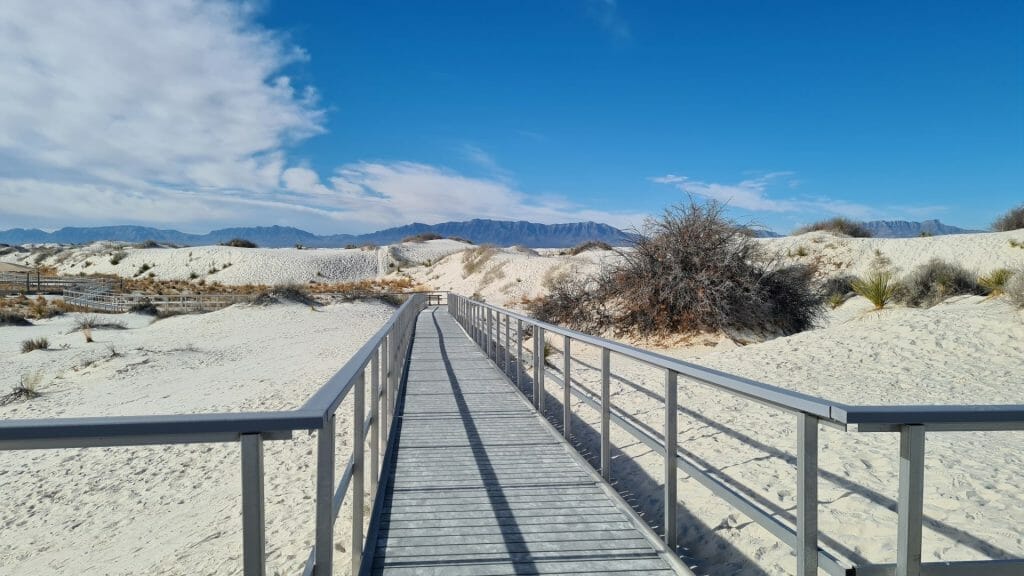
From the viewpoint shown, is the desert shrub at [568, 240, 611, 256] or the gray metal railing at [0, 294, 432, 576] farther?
the desert shrub at [568, 240, 611, 256]

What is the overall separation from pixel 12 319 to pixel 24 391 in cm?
1475

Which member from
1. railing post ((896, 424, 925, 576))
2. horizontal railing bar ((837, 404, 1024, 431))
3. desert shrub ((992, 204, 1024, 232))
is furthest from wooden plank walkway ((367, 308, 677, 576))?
desert shrub ((992, 204, 1024, 232))

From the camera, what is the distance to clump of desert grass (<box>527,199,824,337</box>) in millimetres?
13969

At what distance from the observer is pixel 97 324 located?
22.4 metres

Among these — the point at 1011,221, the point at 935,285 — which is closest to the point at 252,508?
the point at 935,285

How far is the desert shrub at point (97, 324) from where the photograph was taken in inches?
840

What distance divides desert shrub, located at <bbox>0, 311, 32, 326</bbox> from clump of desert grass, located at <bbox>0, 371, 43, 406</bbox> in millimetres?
12919

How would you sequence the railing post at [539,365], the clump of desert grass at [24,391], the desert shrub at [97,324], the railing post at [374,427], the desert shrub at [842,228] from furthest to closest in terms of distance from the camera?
the desert shrub at [842,228] → the desert shrub at [97,324] → the clump of desert grass at [24,391] → the railing post at [539,365] → the railing post at [374,427]

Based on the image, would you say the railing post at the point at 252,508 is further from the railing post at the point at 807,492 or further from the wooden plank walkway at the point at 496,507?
the railing post at the point at 807,492

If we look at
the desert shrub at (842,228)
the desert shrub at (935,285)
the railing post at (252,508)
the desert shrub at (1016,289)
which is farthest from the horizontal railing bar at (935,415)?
the desert shrub at (842,228)

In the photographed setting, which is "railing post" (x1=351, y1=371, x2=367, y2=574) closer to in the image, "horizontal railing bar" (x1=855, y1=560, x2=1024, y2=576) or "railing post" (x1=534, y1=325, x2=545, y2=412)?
"horizontal railing bar" (x1=855, y1=560, x2=1024, y2=576)

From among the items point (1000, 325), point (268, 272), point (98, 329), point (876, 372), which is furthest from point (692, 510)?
point (268, 272)

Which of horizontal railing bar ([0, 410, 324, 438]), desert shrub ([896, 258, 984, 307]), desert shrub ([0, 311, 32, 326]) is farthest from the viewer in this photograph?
desert shrub ([0, 311, 32, 326])

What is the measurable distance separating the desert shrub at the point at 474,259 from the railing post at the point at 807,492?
139 ft
